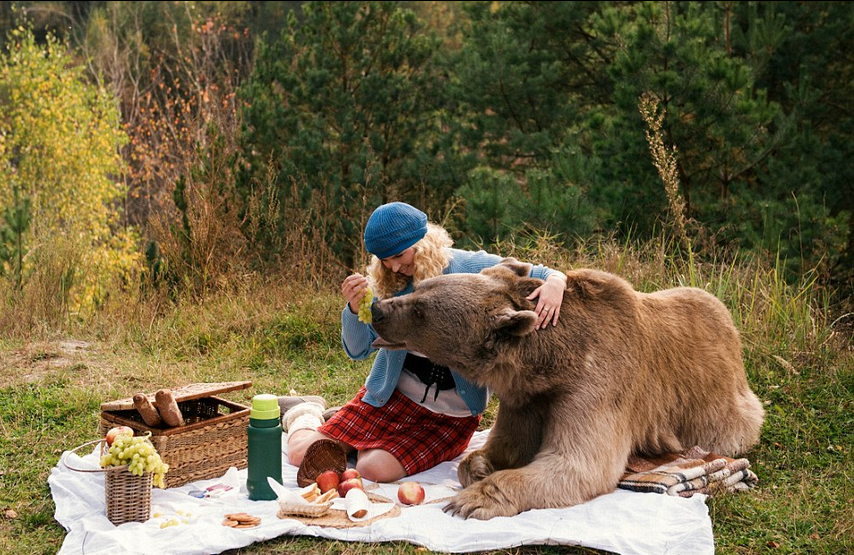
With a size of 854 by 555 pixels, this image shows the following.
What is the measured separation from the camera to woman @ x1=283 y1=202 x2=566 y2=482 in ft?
13.5

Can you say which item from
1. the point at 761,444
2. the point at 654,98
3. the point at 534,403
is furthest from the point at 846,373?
the point at 654,98

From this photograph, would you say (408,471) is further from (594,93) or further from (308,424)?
(594,93)

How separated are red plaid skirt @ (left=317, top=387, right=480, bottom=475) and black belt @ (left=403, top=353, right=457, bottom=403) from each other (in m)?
0.14

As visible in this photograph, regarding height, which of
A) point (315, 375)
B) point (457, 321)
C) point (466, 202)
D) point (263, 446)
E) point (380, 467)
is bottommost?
point (315, 375)

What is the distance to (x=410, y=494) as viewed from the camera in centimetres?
386

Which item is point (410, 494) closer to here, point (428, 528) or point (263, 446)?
point (428, 528)

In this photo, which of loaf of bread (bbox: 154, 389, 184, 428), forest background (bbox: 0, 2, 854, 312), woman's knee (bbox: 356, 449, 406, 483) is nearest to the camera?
loaf of bread (bbox: 154, 389, 184, 428)

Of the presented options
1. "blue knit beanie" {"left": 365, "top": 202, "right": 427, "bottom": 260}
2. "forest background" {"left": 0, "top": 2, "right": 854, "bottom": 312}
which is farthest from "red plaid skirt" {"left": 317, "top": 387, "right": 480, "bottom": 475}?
"forest background" {"left": 0, "top": 2, "right": 854, "bottom": 312}

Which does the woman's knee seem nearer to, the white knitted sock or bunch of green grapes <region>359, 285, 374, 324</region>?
the white knitted sock

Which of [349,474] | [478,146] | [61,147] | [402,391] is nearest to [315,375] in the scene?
[402,391]

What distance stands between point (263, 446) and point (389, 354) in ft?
2.74

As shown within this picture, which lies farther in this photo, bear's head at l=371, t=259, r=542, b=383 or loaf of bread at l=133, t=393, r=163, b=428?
loaf of bread at l=133, t=393, r=163, b=428

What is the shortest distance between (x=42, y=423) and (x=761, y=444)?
416 centimetres

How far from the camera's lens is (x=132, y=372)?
6184mm
